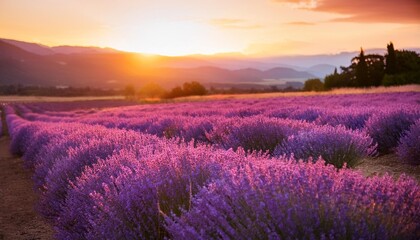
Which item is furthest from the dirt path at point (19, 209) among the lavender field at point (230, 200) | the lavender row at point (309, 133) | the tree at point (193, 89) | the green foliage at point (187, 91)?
the tree at point (193, 89)

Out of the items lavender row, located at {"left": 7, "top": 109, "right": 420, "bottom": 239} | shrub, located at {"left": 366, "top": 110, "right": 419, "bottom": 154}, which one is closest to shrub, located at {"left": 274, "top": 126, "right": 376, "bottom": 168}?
shrub, located at {"left": 366, "top": 110, "right": 419, "bottom": 154}

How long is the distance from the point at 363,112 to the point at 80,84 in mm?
150250

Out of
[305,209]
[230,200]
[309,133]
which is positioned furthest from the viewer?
[309,133]

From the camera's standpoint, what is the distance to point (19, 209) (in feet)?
19.3

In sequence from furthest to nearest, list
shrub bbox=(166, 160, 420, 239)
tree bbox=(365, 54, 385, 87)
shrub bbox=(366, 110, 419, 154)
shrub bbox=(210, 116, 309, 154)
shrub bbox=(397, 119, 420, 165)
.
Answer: tree bbox=(365, 54, 385, 87) → shrub bbox=(366, 110, 419, 154) → shrub bbox=(210, 116, 309, 154) → shrub bbox=(397, 119, 420, 165) → shrub bbox=(166, 160, 420, 239)

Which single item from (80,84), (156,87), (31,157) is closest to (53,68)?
(80,84)

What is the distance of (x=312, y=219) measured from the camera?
5.78 feet

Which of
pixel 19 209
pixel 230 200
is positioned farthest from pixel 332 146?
pixel 19 209

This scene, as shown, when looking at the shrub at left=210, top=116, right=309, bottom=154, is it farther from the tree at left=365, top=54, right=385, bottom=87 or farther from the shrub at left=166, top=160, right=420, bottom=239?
the tree at left=365, top=54, right=385, bottom=87

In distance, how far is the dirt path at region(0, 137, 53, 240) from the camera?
474cm

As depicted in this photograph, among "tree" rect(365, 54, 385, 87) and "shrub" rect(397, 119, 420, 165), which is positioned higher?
"tree" rect(365, 54, 385, 87)

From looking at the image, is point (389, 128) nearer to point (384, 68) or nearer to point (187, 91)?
point (384, 68)

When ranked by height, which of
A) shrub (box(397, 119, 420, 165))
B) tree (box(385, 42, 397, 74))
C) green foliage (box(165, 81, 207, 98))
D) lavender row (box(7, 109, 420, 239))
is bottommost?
green foliage (box(165, 81, 207, 98))

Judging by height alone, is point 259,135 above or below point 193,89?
above
